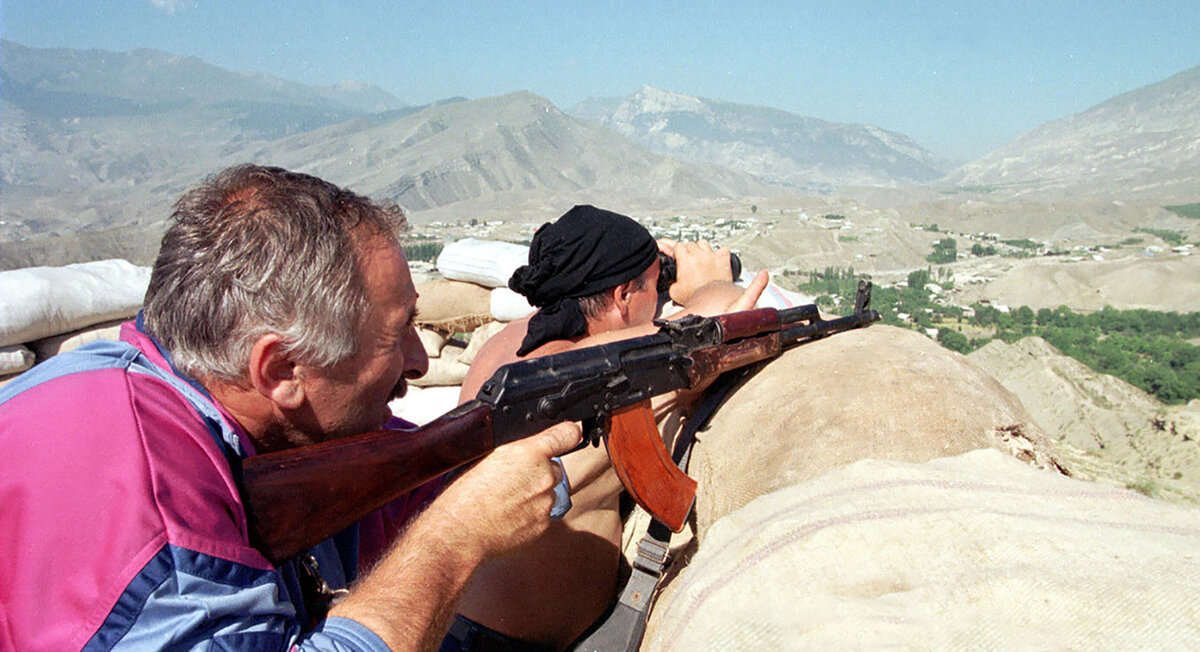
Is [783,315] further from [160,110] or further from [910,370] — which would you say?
[160,110]

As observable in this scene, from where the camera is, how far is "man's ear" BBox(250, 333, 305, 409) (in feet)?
4.25

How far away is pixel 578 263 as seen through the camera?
9.37 feet

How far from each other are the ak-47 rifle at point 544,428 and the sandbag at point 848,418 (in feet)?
0.52

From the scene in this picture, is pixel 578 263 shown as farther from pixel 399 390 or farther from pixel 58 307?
pixel 58 307

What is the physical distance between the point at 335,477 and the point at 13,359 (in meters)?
4.53

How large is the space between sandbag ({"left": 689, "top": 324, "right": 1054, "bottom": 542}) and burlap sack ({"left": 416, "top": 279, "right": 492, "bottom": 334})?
11.3 feet

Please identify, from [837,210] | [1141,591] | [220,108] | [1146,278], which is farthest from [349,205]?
[220,108]

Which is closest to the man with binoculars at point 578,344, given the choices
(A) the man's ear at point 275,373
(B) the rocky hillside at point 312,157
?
(A) the man's ear at point 275,373

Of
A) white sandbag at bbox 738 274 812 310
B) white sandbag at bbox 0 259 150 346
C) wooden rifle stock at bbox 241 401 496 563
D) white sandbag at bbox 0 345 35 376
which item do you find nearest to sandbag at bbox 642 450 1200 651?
wooden rifle stock at bbox 241 401 496 563

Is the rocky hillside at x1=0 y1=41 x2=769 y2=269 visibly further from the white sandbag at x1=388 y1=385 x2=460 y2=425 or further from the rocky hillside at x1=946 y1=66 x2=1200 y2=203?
the white sandbag at x1=388 y1=385 x2=460 y2=425

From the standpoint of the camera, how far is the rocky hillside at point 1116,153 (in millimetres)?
84312

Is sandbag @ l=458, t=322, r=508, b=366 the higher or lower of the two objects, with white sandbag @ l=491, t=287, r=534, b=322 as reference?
lower

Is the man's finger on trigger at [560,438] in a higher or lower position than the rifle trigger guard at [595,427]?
higher

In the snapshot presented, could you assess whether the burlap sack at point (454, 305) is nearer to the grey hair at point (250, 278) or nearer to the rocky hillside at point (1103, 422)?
the rocky hillside at point (1103, 422)
